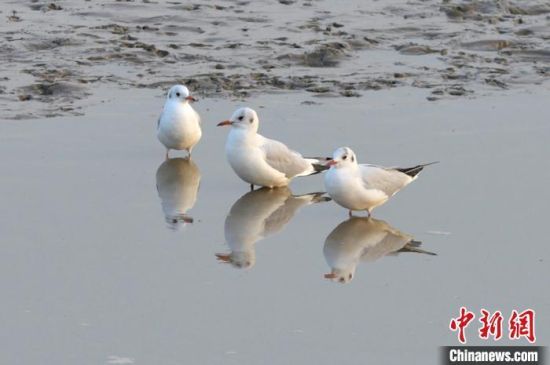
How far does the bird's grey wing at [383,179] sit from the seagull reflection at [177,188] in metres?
1.38

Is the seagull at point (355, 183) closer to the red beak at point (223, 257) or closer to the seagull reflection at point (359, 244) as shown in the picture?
the seagull reflection at point (359, 244)

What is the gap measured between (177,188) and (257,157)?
722 mm

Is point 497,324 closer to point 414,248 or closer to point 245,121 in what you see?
point 414,248

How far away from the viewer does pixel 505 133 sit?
1339 cm

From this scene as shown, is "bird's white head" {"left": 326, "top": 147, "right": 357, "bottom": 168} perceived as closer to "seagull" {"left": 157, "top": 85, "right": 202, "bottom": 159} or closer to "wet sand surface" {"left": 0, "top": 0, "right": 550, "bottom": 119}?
"seagull" {"left": 157, "top": 85, "right": 202, "bottom": 159}

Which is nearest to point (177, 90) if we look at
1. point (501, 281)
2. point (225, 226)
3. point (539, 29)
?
point (225, 226)

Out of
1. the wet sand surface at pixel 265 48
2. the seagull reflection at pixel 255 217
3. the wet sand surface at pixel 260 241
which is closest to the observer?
the wet sand surface at pixel 260 241

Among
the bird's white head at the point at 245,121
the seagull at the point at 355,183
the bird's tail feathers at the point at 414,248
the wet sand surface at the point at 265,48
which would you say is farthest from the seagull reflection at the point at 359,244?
the wet sand surface at the point at 265,48

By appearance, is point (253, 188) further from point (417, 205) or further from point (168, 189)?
point (417, 205)

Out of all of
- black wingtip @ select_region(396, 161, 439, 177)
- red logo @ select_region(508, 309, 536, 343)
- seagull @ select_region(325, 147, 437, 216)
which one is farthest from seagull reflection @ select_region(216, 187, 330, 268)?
red logo @ select_region(508, 309, 536, 343)

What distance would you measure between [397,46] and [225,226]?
22.6 ft

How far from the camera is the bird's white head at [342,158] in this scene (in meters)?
11.0

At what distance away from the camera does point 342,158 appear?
36.1 feet

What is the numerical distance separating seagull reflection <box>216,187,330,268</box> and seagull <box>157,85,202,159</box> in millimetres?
1037
